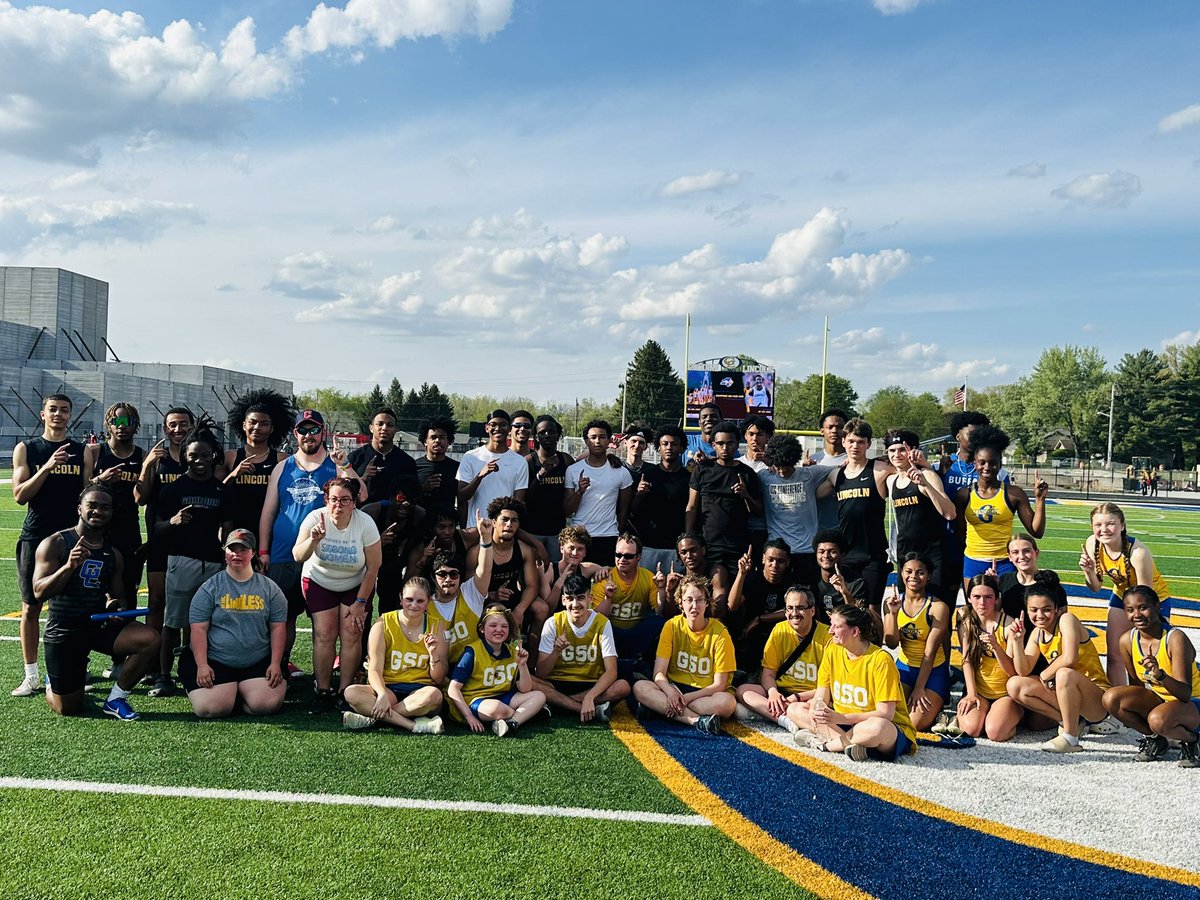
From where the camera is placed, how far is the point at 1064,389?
258 feet

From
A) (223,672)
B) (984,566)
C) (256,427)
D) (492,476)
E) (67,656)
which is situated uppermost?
(256,427)

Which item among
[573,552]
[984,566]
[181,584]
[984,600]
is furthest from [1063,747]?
[181,584]

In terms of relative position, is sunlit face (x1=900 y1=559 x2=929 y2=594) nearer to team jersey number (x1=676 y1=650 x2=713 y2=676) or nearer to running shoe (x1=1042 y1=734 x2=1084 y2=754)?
running shoe (x1=1042 y1=734 x2=1084 y2=754)

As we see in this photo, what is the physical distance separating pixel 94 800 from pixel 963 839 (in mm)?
4020

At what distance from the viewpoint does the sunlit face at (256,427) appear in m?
6.32

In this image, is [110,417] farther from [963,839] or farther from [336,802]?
[963,839]

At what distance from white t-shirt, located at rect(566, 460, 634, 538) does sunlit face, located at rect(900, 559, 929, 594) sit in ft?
7.78

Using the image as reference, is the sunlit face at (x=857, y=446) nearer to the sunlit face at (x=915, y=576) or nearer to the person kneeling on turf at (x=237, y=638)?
the sunlit face at (x=915, y=576)

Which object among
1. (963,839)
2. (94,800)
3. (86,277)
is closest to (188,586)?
(94,800)

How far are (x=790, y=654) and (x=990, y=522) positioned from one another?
219cm

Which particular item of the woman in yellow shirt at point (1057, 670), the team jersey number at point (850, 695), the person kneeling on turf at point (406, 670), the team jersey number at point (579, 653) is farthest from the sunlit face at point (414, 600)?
the woman in yellow shirt at point (1057, 670)

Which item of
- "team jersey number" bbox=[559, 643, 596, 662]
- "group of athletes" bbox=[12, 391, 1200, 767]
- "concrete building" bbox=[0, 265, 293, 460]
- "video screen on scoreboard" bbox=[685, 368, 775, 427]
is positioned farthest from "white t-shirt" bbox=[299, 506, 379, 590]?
"concrete building" bbox=[0, 265, 293, 460]

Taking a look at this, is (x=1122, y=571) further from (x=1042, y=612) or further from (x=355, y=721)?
(x=355, y=721)

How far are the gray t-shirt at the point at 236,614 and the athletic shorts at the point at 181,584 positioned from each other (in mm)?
397
